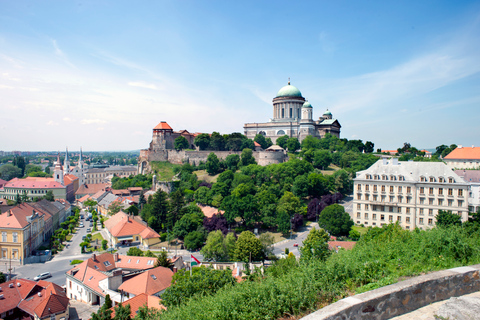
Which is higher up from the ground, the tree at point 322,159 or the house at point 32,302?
the tree at point 322,159

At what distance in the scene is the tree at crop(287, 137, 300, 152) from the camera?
2751 inches

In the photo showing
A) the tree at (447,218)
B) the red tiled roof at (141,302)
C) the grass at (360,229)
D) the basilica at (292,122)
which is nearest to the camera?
the red tiled roof at (141,302)

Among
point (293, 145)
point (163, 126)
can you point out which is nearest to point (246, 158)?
point (293, 145)

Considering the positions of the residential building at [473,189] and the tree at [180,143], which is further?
the tree at [180,143]

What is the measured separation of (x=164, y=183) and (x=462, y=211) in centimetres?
4368

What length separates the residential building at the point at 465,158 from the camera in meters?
55.1

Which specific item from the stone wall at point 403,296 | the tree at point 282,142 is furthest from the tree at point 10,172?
the stone wall at point 403,296

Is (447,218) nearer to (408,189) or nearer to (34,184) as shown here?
(408,189)

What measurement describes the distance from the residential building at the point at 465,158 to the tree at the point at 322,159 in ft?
69.2

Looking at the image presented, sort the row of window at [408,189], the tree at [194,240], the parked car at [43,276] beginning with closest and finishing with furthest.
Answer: the parked car at [43,276] → the row of window at [408,189] → the tree at [194,240]

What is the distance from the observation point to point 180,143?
70812mm

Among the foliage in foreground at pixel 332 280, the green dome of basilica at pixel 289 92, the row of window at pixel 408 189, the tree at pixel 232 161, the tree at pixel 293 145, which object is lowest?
the row of window at pixel 408 189

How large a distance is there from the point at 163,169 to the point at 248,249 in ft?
143

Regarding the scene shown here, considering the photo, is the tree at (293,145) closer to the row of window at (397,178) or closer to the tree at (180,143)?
the tree at (180,143)
